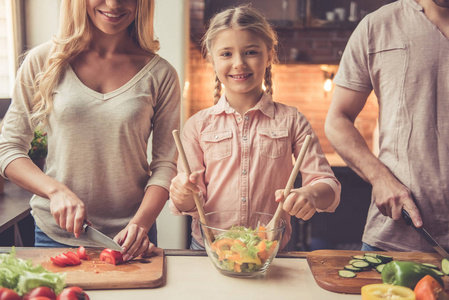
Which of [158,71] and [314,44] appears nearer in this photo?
[158,71]

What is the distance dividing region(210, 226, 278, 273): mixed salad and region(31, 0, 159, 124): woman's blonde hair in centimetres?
72

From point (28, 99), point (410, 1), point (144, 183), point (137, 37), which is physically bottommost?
point (144, 183)

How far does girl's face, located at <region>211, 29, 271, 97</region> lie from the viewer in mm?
1524

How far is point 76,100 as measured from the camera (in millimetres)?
1503

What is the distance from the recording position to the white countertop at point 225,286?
1.14 meters

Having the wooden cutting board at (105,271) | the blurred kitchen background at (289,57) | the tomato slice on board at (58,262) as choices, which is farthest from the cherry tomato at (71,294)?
the blurred kitchen background at (289,57)

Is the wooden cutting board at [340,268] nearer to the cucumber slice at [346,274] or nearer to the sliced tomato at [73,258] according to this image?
the cucumber slice at [346,274]

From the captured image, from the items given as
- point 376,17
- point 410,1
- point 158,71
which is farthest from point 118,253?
point 410,1

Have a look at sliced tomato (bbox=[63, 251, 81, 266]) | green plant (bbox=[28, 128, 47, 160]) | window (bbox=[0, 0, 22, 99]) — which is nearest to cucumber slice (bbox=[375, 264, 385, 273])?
sliced tomato (bbox=[63, 251, 81, 266])

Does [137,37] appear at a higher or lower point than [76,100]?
higher

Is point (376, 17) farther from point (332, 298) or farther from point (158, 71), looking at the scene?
point (332, 298)

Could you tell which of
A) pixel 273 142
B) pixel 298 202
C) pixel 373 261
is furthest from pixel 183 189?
pixel 373 261

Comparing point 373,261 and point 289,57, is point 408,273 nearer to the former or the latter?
point 373,261

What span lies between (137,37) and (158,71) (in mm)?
156
